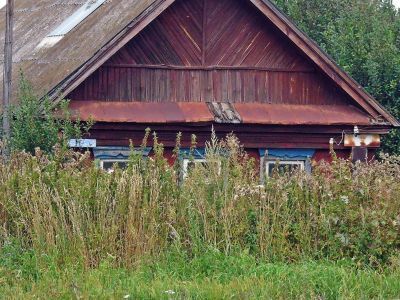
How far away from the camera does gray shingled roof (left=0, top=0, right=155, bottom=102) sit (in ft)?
54.1

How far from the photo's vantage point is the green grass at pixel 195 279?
28.9 feet

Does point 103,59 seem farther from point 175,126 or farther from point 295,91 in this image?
point 295,91

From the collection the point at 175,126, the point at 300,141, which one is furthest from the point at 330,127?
the point at 175,126

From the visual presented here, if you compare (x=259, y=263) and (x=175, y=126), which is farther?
(x=175, y=126)

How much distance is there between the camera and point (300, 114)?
57.4ft

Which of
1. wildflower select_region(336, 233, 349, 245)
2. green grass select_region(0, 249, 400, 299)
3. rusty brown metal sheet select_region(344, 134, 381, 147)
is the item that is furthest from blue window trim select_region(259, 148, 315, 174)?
green grass select_region(0, 249, 400, 299)

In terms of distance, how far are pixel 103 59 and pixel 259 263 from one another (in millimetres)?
6728

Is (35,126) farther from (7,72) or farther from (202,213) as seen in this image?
(202,213)

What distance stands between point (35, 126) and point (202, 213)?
4.90 m

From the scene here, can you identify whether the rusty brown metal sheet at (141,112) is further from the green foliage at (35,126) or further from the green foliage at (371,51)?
the green foliage at (371,51)

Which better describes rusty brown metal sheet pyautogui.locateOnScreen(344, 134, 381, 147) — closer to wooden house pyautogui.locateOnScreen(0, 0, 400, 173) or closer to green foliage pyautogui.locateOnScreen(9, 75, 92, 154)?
wooden house pyautogui.locateOnScreen(0, 0, 400, 173)

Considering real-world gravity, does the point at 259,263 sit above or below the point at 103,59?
below

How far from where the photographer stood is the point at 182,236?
10266 mm

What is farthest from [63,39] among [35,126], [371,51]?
[371,51]
